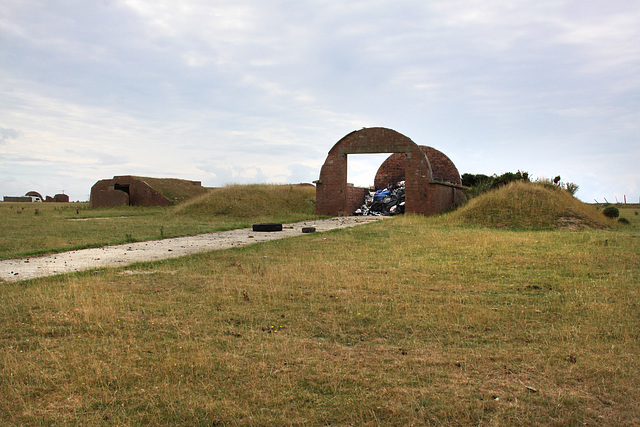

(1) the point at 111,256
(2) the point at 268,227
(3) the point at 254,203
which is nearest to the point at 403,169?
(3) the point at 254,203

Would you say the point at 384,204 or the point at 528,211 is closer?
the point at 528,211

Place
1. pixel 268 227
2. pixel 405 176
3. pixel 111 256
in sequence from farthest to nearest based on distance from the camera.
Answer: pixel 405 176 < pixel 268 227 < pixel 111 256

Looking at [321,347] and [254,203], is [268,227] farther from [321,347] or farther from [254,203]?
[321,347]

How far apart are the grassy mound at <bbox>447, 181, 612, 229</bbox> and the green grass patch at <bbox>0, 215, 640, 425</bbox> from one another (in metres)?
10.2

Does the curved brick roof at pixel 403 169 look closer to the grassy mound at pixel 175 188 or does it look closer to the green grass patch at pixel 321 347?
the grassy mound at pixel 175 188

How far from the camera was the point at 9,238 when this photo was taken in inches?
495

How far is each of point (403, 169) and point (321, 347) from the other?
100 feet

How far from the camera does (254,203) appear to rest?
82.7 feet

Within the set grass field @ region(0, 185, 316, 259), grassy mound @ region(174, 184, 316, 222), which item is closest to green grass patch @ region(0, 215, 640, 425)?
grass field @ region(0, 185, 316, 259)

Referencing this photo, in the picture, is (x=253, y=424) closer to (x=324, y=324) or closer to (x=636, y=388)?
(x=324, y=324)

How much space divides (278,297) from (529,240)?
875cm

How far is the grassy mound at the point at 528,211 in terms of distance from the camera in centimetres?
1745

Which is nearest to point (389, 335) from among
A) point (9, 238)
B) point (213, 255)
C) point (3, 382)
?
point (3, 382)

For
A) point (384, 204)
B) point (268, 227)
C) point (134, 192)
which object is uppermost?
point (134, 192)
